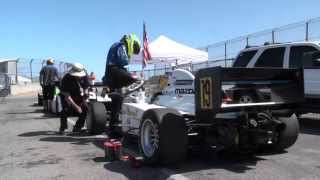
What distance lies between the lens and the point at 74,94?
36.7ft

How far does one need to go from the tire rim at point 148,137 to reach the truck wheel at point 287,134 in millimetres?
1798

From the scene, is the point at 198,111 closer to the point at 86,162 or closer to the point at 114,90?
the point at 86,162

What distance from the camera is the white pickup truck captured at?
11.2m

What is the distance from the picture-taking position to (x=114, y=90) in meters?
9.61

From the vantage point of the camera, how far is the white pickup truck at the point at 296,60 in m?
11.2

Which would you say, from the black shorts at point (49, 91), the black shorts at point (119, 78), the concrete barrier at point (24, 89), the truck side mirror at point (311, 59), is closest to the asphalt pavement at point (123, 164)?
the black shorts at point (119, 78)

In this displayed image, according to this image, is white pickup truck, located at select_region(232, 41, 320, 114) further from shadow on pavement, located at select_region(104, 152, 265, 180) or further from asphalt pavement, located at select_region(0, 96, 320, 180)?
shadow on pavement, located at select_region(104, 152, 265, 180)

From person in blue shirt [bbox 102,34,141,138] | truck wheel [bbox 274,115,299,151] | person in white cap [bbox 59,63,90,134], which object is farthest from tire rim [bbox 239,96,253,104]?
person in white cap [bbox 59,63,90,134]

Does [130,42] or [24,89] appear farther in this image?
[24,89]

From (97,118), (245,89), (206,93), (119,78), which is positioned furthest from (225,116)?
(97,118)

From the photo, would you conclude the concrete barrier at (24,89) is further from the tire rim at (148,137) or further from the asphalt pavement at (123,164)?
the tire rim at (148,137)

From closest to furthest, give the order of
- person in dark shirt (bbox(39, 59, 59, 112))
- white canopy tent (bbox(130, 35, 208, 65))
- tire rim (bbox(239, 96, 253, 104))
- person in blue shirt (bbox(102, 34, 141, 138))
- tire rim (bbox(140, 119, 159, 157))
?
tire rim (bbox(140, 119, 159, 157)), tire rim (bbox(239, 96, 253, 104)), person in blue shirt (bbox(102, 34, 141, 138)), person in dark shirt (bbox(39, 59, 59, 112)), white canopy tent (bbox(130, 35, 208, 65))

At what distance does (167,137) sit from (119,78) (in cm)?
299

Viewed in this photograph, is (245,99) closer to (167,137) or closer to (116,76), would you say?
(167,137)
